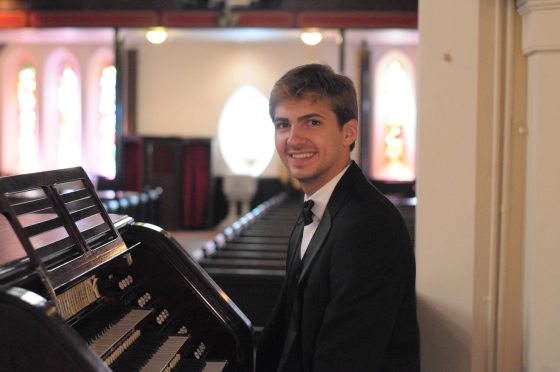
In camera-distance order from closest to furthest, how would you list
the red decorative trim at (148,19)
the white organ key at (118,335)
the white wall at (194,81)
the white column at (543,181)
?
the white organ key at (118,335) < the white column at (543,181) < the red decorative trim at (148,19) < the white wall at (194,81)

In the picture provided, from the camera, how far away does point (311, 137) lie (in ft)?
7.18

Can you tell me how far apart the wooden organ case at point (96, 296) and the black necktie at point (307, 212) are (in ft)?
1.64

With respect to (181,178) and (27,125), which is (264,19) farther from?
(27,125)

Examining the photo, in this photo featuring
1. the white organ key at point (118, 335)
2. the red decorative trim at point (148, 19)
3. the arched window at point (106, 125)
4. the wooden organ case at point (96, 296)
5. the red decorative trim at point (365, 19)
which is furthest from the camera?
the arched window at point (106, 125)

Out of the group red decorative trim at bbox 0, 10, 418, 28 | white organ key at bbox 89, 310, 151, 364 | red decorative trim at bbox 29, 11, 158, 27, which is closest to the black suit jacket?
white organ key at bbox 89, 310, 151, 364

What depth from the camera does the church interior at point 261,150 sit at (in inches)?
103

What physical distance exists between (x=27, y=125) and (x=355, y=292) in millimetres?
14423

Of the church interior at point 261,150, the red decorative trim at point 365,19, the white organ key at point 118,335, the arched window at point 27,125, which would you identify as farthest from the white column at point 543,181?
the arched window at point 27,125

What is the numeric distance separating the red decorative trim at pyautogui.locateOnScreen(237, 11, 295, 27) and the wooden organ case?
29.2 ft

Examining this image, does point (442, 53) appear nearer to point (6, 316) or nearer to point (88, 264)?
point (88, 264)

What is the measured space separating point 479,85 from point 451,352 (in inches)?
38.5

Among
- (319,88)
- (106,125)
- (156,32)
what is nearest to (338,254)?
(319,88)

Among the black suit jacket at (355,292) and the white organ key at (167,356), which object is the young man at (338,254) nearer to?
the black suit jacket at (355,292)

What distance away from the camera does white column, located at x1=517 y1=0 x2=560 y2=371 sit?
259 centimetres
